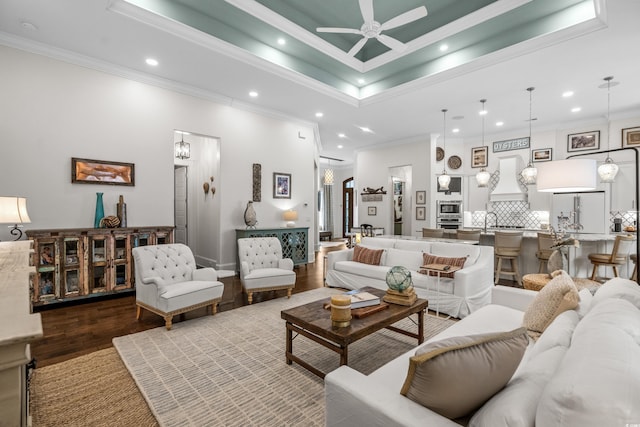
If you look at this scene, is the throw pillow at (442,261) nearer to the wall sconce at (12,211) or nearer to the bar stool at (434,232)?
the bar stool at (434,232)

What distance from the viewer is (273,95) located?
5.48 m

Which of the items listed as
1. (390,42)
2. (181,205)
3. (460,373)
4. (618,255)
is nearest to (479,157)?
(618,255)

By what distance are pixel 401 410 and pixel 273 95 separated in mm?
5380

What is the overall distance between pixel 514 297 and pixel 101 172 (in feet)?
17.5

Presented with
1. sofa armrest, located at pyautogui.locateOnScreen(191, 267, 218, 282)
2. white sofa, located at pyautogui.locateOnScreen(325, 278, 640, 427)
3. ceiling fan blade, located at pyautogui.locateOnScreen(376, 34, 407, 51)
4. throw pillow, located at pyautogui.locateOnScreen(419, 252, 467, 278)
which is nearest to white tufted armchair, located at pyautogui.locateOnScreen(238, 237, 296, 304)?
sofa armrest, located at pyautogui.locateOnScreen(191, 267, 218, 282)

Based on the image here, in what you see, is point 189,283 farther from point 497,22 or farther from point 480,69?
point 497,22

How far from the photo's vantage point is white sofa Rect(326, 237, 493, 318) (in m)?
3.53

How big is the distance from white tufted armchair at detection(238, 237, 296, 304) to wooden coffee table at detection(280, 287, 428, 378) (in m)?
1.55

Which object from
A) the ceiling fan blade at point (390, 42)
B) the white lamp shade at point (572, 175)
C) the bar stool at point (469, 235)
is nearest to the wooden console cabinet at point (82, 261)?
the ceiling fan blade at point (390, 42)

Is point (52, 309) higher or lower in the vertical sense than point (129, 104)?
lower

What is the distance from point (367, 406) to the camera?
1104 mm

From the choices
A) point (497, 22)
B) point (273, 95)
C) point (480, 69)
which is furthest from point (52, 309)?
point (497, 22)

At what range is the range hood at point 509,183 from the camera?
7.55 meters

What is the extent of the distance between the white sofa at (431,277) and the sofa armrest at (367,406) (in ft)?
8.49
